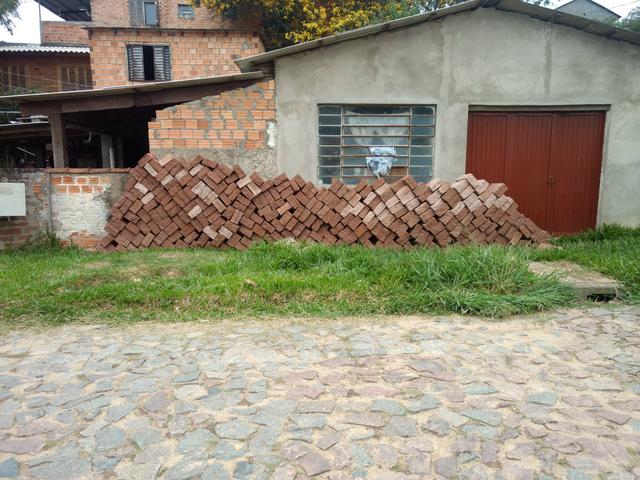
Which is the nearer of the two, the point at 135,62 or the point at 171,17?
the point at 135,62

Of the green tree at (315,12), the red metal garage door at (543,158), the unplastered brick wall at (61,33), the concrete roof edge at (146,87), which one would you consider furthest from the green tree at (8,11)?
the red metal garage door at (543,158)

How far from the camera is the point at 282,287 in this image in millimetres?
4824

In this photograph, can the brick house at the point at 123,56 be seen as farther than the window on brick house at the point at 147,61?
No

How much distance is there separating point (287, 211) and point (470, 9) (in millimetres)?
4823

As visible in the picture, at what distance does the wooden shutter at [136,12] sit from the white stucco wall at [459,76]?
16103 millimetres

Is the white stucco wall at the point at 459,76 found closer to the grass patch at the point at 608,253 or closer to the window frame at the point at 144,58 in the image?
the grass patch at the point at 608,253

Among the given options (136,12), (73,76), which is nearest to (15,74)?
(73,76)

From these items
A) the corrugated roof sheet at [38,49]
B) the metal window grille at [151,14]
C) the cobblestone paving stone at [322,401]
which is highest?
the metal window grille at [151,14]

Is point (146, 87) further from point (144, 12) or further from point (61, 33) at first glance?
point (61, 33)

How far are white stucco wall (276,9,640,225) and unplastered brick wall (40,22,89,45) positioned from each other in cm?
1906

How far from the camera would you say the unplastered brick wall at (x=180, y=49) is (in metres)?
17.6

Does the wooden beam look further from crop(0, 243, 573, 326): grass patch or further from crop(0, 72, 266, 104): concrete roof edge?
crop(0, 243, 573, 326): grass patch

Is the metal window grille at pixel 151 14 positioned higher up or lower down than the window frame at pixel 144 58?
higher up

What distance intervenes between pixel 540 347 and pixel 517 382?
75 cm
